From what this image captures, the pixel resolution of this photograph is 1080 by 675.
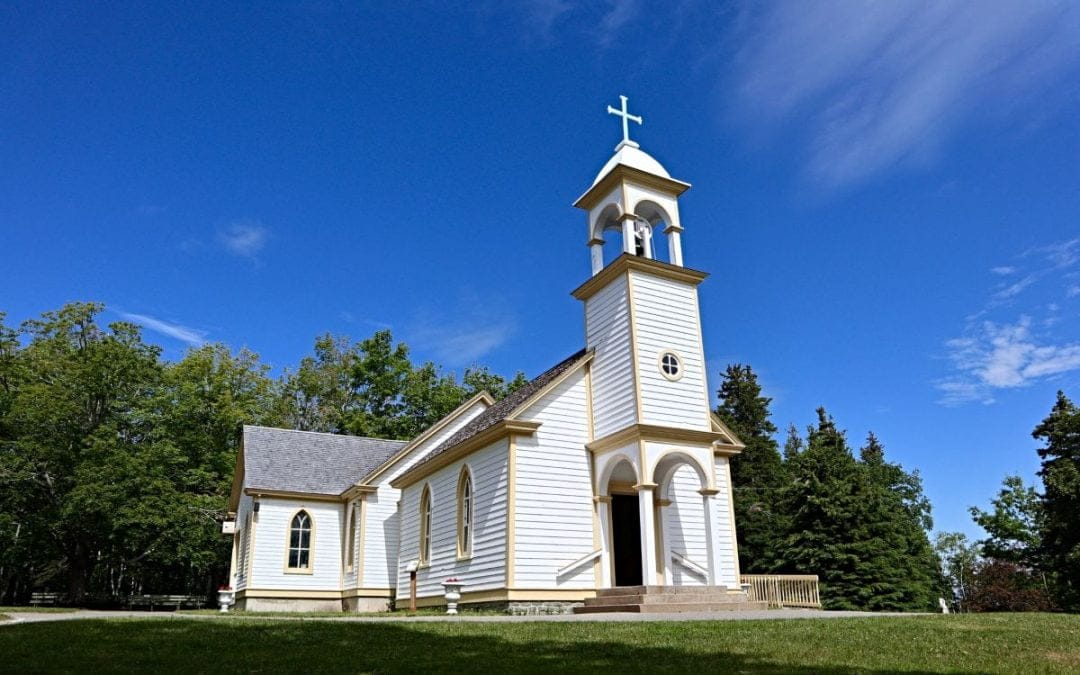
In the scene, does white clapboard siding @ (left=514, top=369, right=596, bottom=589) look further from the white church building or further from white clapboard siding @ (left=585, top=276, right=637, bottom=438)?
white clapboard siding @ (left=585, top=276, right=637, bottom=438)

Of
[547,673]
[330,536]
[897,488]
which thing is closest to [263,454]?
[330,536]

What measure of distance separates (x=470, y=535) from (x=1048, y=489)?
27218 millimetres

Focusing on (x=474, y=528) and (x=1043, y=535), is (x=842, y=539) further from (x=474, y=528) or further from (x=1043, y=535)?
(x=474, y=528)

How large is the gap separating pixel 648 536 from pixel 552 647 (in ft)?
30.3

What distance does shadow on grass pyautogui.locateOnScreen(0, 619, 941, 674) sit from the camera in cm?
794

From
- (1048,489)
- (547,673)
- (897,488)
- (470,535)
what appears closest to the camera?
(547,673)

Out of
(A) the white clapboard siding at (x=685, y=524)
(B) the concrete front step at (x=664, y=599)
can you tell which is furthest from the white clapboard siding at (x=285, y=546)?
(B) the concrete front step at (x=664, y=599)

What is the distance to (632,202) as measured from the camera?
871 inches

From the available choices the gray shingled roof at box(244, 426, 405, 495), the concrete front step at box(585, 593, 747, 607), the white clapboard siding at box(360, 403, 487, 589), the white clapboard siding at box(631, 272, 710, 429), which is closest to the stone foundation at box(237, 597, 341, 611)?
the white clapboard siding at box(360, 403, 487, 589)

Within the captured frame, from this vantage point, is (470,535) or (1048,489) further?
(1048,489)

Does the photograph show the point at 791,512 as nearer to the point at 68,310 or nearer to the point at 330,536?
the point at 330,536

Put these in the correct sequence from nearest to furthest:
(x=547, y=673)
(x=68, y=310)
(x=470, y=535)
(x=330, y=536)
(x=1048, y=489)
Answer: (x=547, y=673) → (x=470, y=535) → (x=330, y=536) → (x=1048, y=489) → (x=68, y=310)

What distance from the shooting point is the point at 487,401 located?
31453 millimetres

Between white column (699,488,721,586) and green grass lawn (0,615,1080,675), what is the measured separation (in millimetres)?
5840
